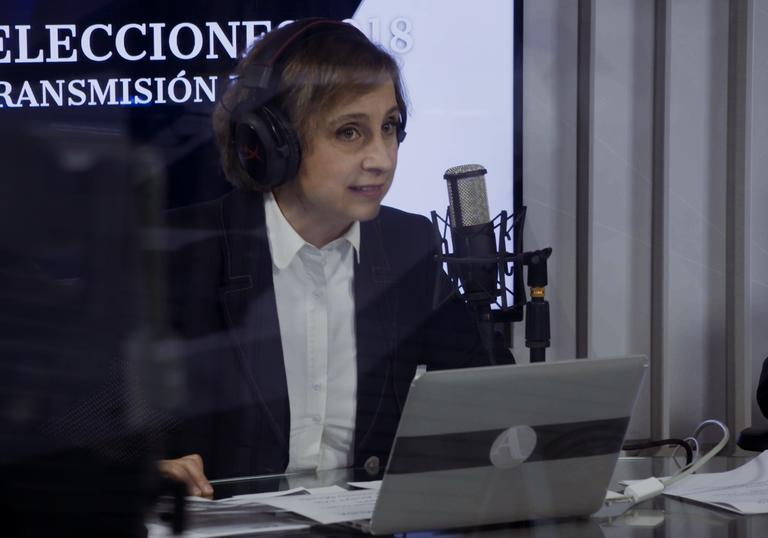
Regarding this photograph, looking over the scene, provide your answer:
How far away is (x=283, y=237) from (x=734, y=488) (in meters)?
0.95

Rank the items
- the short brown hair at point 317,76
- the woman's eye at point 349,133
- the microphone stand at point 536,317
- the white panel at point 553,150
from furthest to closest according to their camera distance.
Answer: the white panel at point 553,150
the woman's eye at point 349,133
the short brown hair at point 317,76
the microphone stand at point 536,317

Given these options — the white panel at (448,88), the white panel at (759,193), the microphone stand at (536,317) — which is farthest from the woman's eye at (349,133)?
the white panel at (759,193)

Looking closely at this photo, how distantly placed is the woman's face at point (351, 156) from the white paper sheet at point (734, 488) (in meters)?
0.93

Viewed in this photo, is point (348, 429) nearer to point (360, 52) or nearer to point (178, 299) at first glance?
point (178, 299)

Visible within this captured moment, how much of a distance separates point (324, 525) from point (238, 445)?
804mm

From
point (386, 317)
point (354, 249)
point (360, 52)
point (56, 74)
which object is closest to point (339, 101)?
point (360, 52)

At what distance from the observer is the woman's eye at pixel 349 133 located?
2186 millimetres

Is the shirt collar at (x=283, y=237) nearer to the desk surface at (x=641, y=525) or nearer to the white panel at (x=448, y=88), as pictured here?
the desk surface at (x=641, y=525)

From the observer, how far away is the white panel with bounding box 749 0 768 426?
3.18 meters

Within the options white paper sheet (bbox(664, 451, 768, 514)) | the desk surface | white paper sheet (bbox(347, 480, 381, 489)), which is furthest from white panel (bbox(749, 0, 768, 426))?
white paper sheet (bbox(347, 480, 381, 489))

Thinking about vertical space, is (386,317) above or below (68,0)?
below

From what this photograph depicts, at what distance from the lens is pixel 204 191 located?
2842mm

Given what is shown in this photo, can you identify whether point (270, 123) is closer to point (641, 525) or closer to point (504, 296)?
point (504, 296)

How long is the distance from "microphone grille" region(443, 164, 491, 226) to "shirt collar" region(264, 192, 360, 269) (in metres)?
0.20
